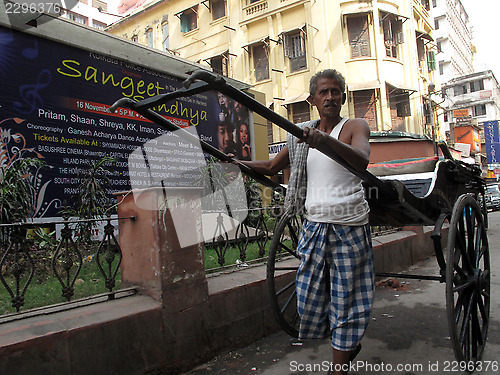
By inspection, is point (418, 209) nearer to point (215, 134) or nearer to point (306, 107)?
point (215, 134)

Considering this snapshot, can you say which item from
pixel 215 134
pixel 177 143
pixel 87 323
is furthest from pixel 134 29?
pixel 87 323

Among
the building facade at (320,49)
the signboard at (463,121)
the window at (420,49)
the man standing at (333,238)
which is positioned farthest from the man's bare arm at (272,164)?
the signboard at (463,121)

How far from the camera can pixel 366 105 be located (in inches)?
664

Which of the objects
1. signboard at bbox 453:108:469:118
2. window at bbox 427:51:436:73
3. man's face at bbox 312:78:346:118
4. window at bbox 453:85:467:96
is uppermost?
window at bbox 453:85:467:96

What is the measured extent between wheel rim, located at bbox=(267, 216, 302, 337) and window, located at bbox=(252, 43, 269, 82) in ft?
48.7

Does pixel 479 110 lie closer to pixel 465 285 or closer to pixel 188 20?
pixel 188 20

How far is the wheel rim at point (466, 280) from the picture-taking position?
2.24 metres

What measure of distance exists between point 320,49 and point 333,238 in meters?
16.6

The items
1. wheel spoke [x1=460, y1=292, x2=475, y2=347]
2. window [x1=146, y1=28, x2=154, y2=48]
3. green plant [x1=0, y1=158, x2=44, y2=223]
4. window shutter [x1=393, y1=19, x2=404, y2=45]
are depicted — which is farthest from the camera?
window [x1=146, y1=28, x2=154, y2=48]

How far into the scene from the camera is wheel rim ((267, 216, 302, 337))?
Result: 9.23 feet

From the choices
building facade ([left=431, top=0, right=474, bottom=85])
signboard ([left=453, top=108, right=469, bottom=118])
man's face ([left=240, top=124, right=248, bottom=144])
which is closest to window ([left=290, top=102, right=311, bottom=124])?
man's face ([left=240, top=124, right=248, bottom=144])

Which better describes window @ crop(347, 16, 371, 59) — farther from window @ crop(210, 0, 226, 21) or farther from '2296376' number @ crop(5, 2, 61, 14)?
'2296376' number @ crop(5, 2, 61, 14)

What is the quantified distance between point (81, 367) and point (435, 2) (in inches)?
1826

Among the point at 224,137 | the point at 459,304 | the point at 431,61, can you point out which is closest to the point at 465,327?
the point at 459,304
